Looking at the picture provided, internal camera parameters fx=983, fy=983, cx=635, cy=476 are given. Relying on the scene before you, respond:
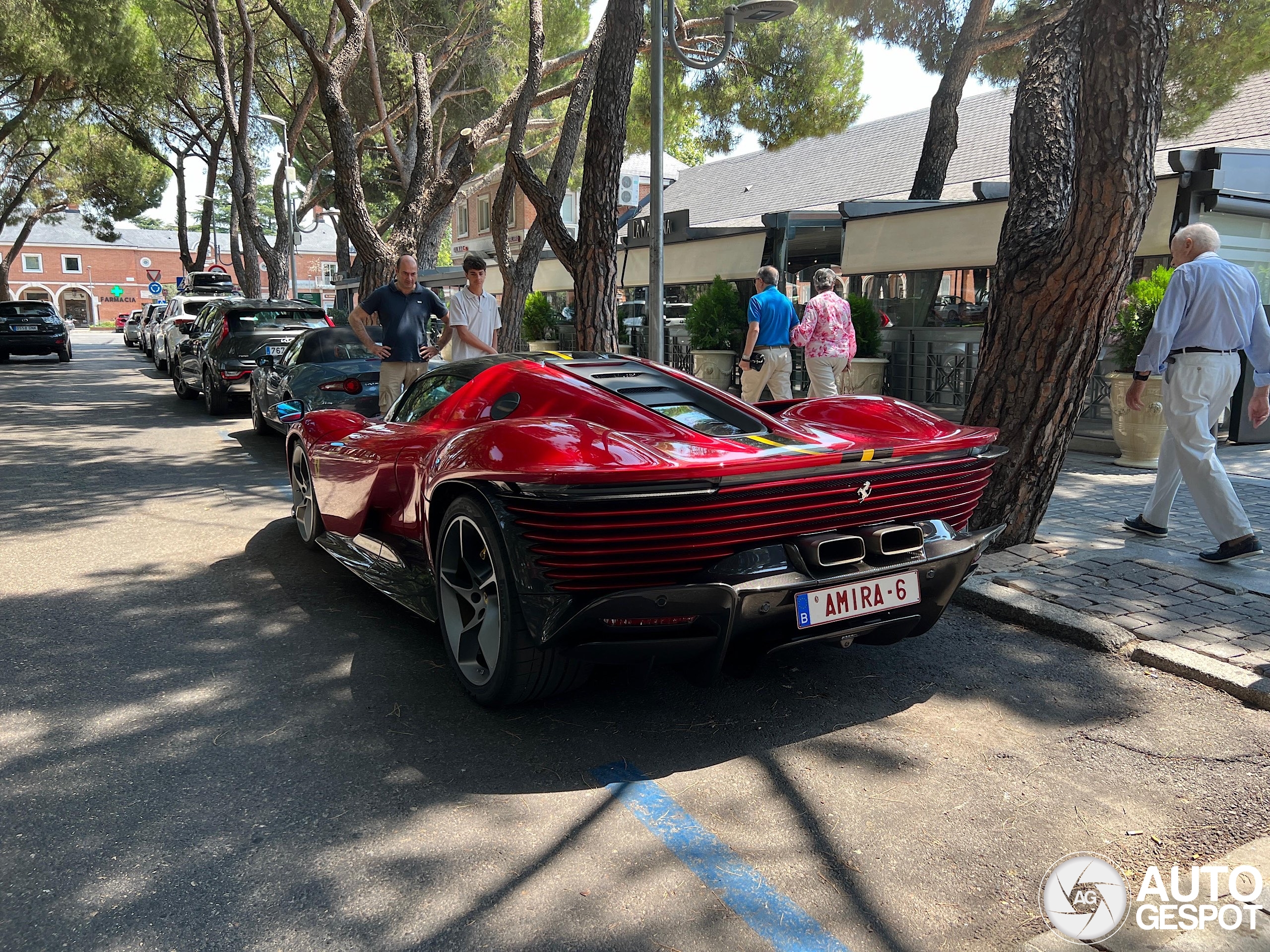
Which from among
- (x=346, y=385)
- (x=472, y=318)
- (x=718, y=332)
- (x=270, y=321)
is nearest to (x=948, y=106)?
(x=718, y=332)

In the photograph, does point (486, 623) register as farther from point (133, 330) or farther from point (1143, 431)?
point (133, 330)

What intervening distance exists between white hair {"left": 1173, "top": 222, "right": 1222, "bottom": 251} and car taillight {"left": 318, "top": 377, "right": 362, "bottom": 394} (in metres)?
5.32

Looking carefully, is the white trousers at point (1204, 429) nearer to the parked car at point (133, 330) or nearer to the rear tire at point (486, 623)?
the rear tire at point (486, 623)

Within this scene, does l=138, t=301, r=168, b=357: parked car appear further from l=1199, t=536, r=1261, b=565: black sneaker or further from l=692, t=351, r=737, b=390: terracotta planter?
l=1199, t=536, r=1261, b=565: black sneaker

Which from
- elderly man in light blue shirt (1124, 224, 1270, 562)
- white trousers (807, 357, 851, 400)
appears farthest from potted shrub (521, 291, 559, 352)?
elderly man in light blue shirt (1124, 224, 1270, 562)

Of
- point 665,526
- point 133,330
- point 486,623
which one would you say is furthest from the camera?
point 133,330

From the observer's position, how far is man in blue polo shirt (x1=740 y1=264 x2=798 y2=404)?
32.3ft

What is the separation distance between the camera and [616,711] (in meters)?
3.59

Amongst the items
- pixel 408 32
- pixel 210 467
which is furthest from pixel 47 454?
pixel 408 32

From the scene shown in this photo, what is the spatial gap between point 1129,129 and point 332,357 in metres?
7.82

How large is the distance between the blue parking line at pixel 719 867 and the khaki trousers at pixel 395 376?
6.01 metres

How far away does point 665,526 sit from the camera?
3.03 m

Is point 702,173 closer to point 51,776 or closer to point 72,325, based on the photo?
point 51,776

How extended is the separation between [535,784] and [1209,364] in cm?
446
